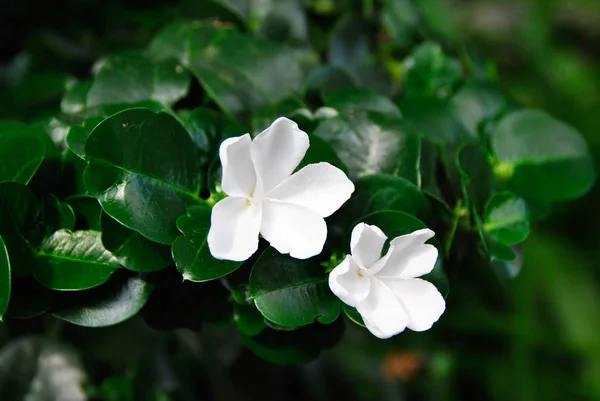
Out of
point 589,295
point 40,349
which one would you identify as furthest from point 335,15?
point 589,295

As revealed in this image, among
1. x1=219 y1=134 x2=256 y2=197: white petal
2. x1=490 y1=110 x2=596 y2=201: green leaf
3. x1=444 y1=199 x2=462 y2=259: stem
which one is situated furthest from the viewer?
x1=490 y1=110 x2=596 y2=201: green leaf

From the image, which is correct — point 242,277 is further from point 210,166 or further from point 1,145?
point 1,145

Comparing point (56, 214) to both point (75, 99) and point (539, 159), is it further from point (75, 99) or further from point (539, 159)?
point (539, 159)

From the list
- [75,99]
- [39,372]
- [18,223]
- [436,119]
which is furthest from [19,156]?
[436,119]

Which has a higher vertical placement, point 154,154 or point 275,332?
point 154,154

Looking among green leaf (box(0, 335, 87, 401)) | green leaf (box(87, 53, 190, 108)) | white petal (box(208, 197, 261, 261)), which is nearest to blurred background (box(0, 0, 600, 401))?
green leaf (box(0, 335, 87, 401))

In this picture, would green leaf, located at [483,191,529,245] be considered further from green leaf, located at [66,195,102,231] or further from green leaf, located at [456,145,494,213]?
green leaf, located at [66,195,102,231]
